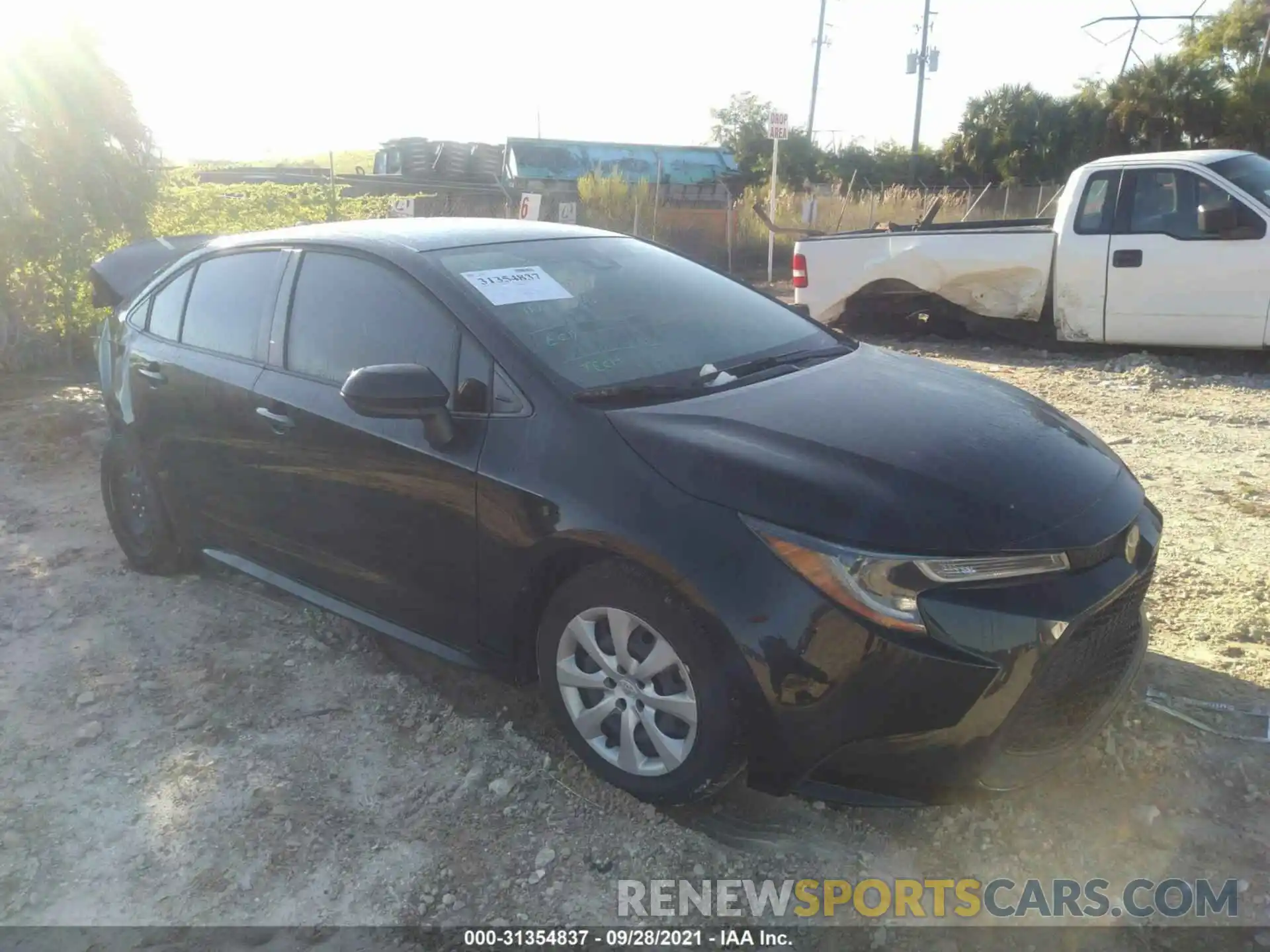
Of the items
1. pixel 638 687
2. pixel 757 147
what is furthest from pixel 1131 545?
pixel 757 147

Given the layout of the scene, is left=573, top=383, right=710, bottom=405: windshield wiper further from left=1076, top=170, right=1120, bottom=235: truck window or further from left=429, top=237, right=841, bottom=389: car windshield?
left=1076, top=170, right=1120, bottom=235: truck window

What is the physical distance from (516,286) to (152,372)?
6.27 feet

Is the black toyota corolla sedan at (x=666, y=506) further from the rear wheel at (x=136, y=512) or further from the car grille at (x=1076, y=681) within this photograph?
the rear wheel at (x=136, y=512)

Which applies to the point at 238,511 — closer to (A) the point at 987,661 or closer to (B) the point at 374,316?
(B) the point at 374,316

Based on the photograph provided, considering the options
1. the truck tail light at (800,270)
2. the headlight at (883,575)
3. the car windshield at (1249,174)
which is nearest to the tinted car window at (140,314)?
the headlight at (883,575)

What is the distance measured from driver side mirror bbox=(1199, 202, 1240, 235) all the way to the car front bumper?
6371 millimetres

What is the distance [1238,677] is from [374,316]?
10.1 feet

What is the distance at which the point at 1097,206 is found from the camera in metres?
8.45

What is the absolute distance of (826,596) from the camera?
235 cm

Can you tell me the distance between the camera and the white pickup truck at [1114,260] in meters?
7.78

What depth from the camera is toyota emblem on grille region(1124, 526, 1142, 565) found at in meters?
2.62

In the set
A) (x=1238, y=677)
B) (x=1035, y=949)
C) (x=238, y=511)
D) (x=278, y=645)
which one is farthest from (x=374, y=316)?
(x=1238, y=677)

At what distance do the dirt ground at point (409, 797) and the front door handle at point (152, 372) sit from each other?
96 centimetres

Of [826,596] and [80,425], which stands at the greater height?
[826,596]
